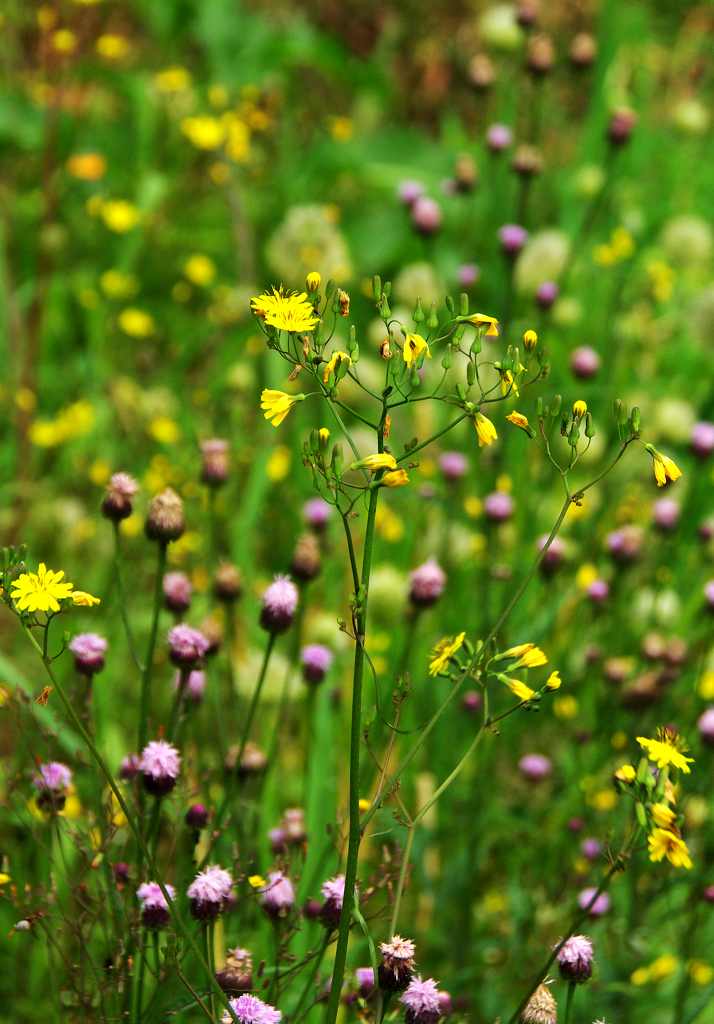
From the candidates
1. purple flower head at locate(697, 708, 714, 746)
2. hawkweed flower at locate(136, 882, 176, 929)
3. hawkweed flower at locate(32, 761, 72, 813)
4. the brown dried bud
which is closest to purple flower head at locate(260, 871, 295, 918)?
hawkweed flower at locate(136, 882, 176, 929)

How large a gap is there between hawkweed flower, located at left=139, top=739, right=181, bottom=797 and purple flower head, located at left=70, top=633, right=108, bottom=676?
0.53 feet

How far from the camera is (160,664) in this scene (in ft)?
7.22

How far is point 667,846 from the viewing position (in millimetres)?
871

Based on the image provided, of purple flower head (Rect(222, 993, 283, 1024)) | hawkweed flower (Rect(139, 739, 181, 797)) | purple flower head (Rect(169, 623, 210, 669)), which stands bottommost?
purple flower head (Rect(222, 993, 283, 1024))

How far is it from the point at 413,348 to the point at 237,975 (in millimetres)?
485

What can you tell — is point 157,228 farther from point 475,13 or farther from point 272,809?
point 475,13

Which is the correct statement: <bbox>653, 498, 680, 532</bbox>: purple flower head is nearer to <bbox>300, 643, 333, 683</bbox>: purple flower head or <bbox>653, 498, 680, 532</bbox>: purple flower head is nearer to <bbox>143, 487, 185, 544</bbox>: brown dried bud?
<bbox>300, 643, 333, 683</bbox>: purple flower head

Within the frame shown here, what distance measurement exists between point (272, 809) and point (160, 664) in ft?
2.09

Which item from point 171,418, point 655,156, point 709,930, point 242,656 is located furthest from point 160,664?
point 655,156

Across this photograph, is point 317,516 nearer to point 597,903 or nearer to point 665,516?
point 665,516

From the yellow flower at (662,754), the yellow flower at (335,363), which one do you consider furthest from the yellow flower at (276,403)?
the yellow flower at (662,754)

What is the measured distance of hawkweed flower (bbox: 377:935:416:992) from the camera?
0.90m

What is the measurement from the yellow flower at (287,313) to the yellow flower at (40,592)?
22 cm

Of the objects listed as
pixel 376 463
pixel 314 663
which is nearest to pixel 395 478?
pixel 376 463
